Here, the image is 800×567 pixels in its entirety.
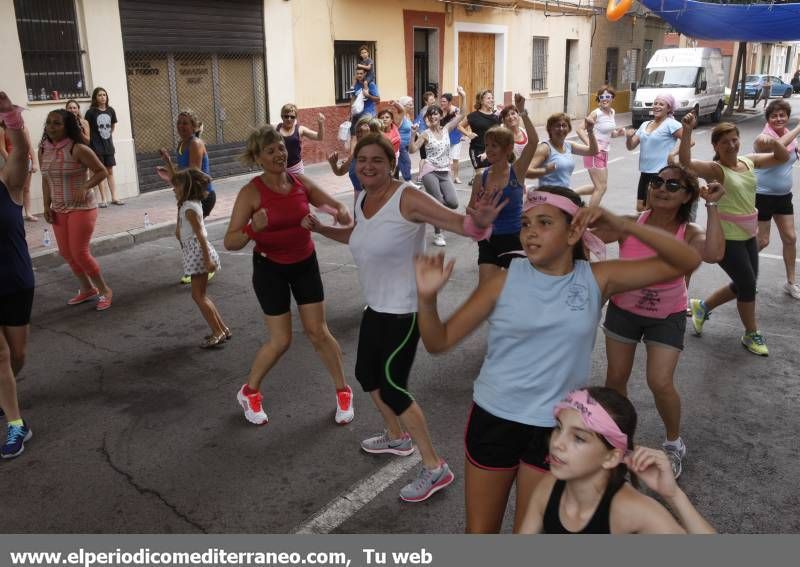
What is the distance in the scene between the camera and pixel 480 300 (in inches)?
102

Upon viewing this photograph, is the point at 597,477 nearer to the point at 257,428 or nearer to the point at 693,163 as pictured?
the point at 257,428

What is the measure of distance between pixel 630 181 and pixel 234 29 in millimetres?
8224

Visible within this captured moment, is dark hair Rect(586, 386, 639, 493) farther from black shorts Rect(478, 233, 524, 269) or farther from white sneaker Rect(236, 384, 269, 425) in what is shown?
Answer: black shorts Rect(478, 233, 524, 269)

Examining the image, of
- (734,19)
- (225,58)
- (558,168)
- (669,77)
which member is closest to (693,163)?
(558,168)

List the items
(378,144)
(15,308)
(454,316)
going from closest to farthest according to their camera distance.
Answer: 1. (454,316)
2. (378,144)
3. (15,308)

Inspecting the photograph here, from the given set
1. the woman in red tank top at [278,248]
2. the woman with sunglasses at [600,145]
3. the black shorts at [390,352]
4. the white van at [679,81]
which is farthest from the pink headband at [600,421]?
the white van at [679,81]

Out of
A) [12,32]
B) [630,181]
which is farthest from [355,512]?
[630,181]

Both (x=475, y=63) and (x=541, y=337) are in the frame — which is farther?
(x=475, y=63)

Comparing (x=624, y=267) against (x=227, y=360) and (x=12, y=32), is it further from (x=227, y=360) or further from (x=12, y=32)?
(x=12, y=32)

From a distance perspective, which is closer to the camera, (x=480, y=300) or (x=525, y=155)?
(x=480, y=300)

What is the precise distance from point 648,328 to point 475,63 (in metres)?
19.5

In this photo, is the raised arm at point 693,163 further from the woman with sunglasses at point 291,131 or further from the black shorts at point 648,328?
the woman with sunglasses at point 291,131

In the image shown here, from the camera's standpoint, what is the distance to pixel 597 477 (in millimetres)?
2277

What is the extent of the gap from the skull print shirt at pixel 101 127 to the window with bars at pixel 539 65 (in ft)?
56.2
